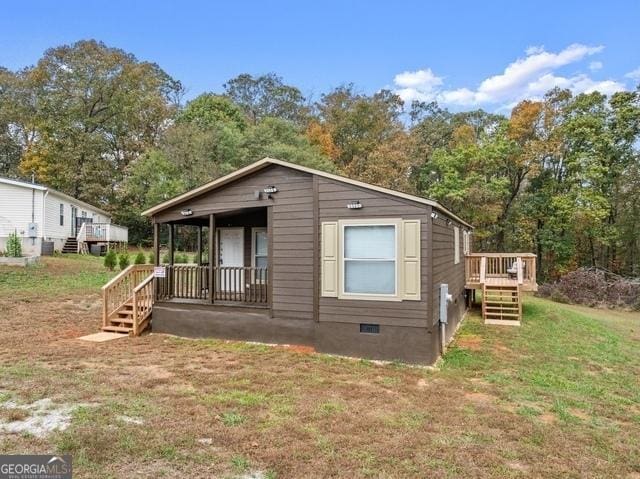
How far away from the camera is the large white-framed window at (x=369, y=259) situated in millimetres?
7309

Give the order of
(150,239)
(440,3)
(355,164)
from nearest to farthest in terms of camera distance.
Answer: (440,3) < (355,164) < (150,239)

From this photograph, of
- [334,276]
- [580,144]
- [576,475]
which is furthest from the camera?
[580,144]

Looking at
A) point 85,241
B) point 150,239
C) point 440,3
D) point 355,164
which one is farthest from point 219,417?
point 150,239

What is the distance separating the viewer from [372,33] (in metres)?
17.8

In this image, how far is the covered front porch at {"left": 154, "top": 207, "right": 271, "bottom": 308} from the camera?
8.81m

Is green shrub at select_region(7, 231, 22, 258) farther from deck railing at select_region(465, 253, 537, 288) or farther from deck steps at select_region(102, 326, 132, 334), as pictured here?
deck railing at select_region(465, 253, 537, 288)

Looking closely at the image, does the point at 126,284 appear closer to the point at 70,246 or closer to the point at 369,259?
the point at 369,259

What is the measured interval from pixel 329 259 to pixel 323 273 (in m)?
0.28

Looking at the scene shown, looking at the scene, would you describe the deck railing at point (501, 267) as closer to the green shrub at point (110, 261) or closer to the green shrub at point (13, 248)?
the green shrub at point (110, 261)

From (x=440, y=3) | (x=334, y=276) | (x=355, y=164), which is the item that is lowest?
(x=334, y=276)

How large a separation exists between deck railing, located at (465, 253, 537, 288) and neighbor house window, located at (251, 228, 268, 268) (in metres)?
6.70

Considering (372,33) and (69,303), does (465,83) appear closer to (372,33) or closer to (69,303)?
(372,33)

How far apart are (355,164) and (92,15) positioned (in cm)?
1607

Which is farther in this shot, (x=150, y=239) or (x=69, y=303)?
(x=150, y=239)
